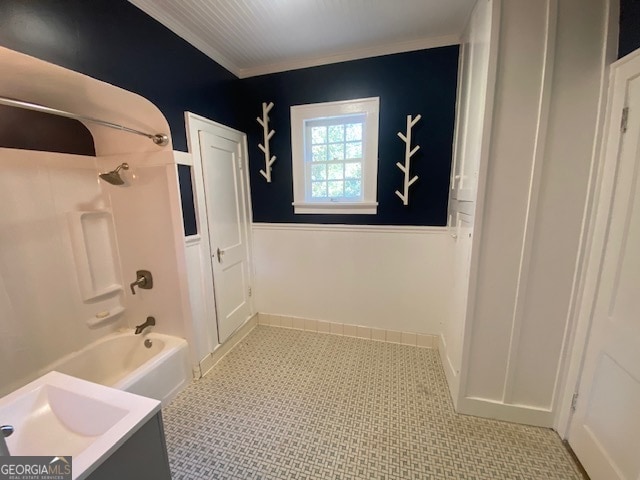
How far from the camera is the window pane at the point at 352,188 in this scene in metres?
2.38

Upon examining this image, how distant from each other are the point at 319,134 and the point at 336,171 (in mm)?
370

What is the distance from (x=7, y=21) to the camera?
108 centimetres

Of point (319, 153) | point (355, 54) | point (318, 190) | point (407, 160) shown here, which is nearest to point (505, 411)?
point (407, 160)

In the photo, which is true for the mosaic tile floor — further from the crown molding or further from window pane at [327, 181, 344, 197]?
the crown molding

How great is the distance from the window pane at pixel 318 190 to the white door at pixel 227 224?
661 mm

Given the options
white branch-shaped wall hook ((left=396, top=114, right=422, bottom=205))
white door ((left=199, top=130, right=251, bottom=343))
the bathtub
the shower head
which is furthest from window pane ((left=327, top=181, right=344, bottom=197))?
the bathtub

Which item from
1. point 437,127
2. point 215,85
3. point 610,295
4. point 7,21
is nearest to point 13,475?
point 7,21

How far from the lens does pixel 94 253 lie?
6.21 feet

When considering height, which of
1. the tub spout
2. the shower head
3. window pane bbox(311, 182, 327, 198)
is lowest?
the tub spout

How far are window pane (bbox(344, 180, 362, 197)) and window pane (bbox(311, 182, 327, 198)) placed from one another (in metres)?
0.20

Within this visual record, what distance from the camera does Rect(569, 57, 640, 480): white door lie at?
42.6 inches

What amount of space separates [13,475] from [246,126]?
2.49 meters

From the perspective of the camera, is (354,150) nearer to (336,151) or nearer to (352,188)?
(336,151)

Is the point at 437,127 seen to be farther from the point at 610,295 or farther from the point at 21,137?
the point at 21,137
